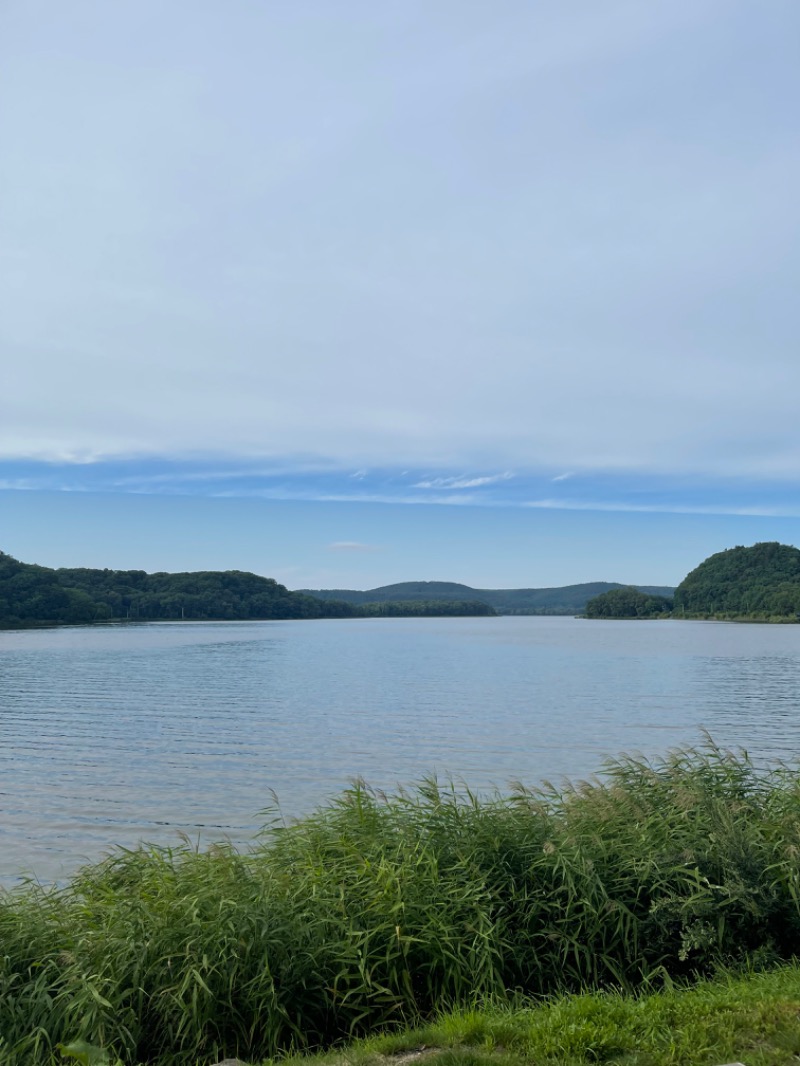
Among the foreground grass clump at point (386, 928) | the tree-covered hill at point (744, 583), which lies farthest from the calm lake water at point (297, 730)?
the tree-covered hill at point (744, 583)

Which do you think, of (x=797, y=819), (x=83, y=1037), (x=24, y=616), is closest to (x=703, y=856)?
(x=797, y=819)

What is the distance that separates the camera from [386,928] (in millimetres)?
6453

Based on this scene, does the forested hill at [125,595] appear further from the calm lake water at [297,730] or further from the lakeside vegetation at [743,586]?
the lakeside vegetation at [743,586]

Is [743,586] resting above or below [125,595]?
above

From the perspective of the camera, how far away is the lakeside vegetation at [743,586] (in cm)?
16538

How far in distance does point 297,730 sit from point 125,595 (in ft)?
502

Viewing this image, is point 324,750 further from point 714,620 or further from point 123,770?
point 714,620

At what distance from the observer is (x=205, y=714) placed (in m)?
32.1

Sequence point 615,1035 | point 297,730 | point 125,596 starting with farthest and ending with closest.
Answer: point 125,596 < point 297,730 < point 615,1035

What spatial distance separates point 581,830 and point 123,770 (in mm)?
16364

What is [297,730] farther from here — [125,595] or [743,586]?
[743,586]

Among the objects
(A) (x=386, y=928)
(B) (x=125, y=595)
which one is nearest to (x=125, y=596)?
(B) (x=125, y=595)

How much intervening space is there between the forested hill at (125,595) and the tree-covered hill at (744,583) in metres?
96.1

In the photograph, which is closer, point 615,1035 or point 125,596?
point 615,1035
